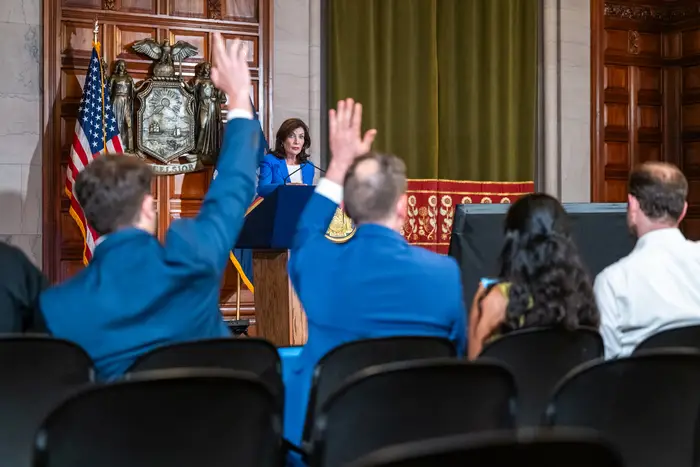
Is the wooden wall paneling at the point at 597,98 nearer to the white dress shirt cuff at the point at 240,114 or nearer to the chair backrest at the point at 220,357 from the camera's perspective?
the white dress shirt cuff at the point at 240,114

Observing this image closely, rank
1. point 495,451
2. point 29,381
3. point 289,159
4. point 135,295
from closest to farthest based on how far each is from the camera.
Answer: point 495,451, point 29,381, point 135,295, point 289,159

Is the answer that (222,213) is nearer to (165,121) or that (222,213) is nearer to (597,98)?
(165,121)

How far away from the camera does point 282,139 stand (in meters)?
6.20

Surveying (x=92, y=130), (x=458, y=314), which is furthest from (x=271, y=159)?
(x=458, y=314)

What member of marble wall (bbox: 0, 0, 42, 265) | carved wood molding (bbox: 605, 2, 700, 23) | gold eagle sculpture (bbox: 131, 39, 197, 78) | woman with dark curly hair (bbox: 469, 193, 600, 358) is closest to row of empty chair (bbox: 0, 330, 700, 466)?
woman with dark curly hair (bbox: 469, 193, 600, 358)

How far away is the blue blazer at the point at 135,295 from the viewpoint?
207 cm

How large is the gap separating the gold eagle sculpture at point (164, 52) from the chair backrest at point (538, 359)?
526 centimetres

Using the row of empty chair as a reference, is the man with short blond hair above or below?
above

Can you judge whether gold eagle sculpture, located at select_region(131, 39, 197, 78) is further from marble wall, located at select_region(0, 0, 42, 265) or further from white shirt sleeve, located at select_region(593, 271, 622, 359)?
white shirt sleeve, located at select_region(593, 271, 622, 359)

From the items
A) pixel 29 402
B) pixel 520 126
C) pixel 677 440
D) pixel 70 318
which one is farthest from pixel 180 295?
pixel 520 126

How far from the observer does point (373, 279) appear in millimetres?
2234

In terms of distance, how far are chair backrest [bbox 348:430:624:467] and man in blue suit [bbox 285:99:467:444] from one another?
1.31 metres

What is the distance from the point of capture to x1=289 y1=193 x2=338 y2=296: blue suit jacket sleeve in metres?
2.35

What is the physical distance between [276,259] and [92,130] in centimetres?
208
